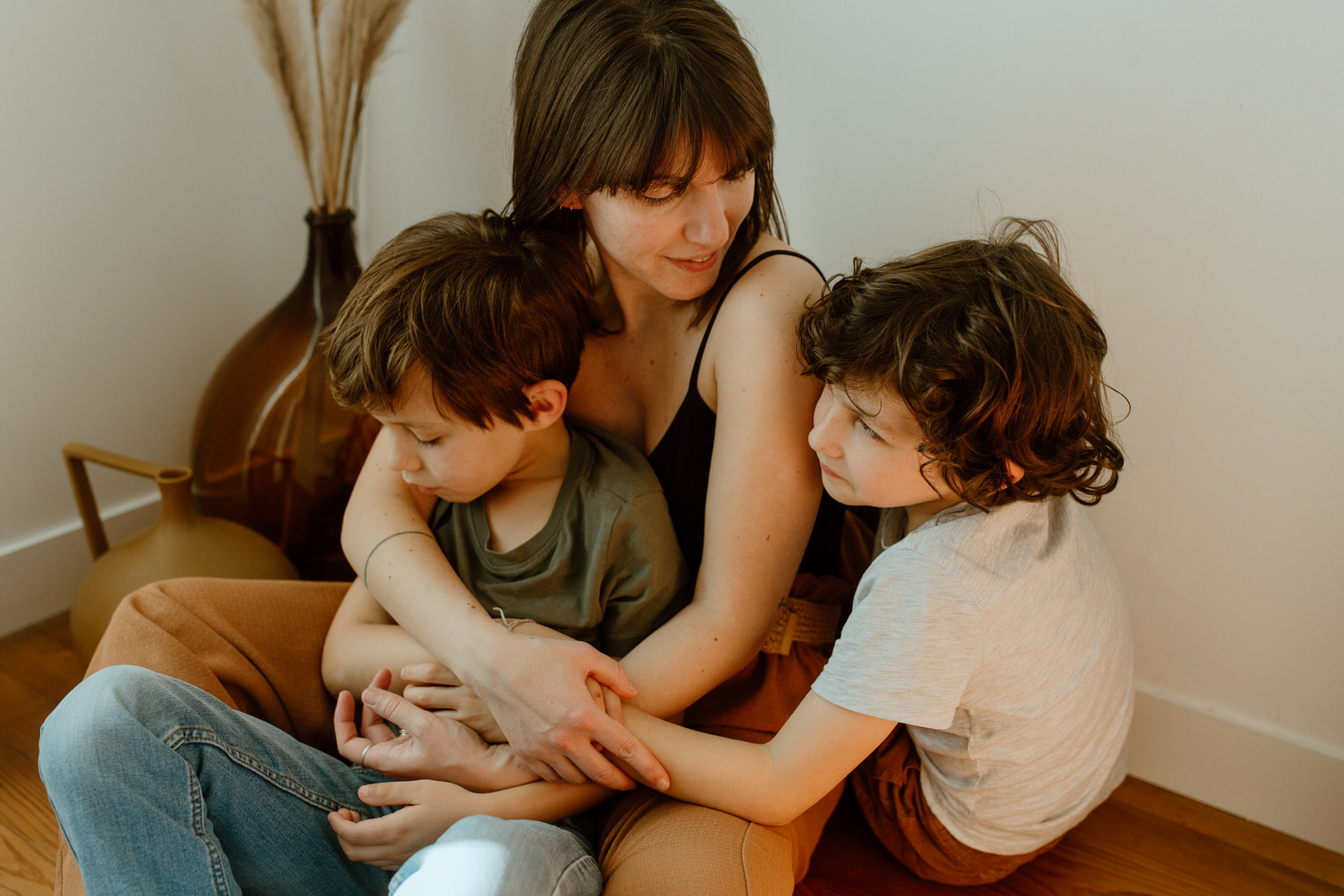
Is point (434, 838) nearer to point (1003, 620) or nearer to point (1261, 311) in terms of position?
point (1003, 620)

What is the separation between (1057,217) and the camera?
1244 millimetres

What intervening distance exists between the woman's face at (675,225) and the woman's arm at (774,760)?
0.47 meters

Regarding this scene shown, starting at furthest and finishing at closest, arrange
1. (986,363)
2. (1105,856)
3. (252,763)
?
(1105,856)
(252,763)
(986,363)

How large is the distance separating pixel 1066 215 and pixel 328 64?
118 cm

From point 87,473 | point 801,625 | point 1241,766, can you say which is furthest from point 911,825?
point 87,473

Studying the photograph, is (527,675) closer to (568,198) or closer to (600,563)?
(600,563)

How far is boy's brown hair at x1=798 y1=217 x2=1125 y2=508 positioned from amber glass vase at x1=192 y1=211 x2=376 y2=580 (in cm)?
100

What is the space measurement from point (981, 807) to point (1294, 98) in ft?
2.81

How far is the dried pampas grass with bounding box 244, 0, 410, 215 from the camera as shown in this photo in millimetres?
1539

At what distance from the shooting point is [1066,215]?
124 cm

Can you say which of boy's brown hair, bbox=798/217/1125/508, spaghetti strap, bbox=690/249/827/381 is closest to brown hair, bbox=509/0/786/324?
spaghetti strap, bbox=690/249/827/381

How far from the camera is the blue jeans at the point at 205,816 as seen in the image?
89cm

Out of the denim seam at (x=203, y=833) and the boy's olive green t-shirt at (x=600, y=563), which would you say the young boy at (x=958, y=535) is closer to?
the boy's olive green t-shirt at (x=600, y=563)

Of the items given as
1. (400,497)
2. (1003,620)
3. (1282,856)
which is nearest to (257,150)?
(400,497)
